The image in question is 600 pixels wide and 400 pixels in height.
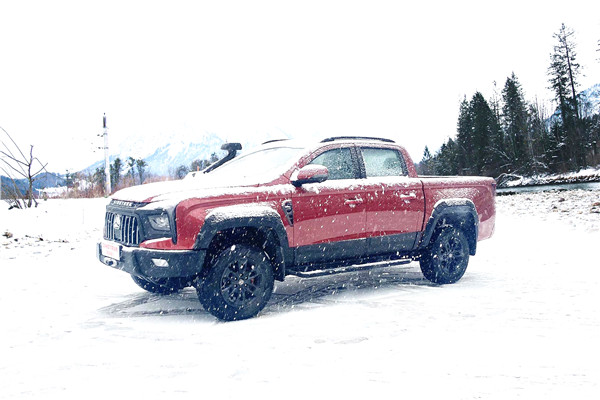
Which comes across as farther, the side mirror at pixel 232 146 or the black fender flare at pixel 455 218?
the side mirror at pixel 232 146

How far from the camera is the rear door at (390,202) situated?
5784 mm

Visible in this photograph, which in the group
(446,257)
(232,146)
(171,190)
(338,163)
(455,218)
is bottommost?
(446,257)

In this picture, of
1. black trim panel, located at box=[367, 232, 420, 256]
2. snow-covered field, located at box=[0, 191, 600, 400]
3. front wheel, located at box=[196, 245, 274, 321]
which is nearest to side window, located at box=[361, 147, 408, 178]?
black trim panel, located at box=[367, 232, 420, 256]

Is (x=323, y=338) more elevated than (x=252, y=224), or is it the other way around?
(x=252, y=224)

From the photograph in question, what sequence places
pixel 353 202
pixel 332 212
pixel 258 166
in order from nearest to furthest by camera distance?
pixel 332 212 → pixel 353 202 → pixel 258 166

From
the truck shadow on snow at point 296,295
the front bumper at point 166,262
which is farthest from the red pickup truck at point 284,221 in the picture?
the truck shadow on snow at point 296,295

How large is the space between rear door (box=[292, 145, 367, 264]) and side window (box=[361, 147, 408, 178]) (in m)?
0.21

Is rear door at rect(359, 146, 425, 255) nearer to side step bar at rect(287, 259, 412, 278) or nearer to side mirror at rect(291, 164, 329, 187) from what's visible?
side step bar at rect(287, 259, 412, 278)

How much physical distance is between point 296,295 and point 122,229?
215cm

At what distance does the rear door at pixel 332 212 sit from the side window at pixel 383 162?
0.69 ft

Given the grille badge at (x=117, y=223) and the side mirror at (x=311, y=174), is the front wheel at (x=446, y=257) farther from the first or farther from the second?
the grille badge at (x=117, y=223)

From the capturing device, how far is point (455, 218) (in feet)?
21.8

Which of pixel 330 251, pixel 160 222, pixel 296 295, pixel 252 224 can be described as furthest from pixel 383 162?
pixel 160 222

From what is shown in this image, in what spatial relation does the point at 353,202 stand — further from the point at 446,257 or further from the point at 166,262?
the point at 166,262
